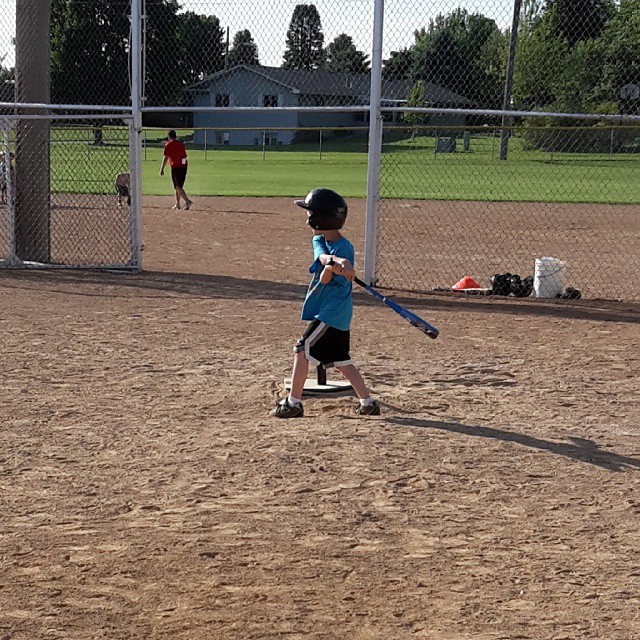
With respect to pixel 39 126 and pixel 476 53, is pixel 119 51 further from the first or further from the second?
pixel 476 53

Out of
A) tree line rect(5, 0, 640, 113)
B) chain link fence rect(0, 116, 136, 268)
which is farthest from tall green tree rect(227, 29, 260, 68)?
chain link fence rect(0, 116, 136, 268)

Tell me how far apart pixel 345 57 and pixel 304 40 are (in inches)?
20.3

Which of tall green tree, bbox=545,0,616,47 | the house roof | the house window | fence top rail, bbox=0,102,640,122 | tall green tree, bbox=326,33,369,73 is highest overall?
tall green tree, bbox=545,0,616,47

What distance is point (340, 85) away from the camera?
12.2 meters

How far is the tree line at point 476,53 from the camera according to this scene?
453 inches

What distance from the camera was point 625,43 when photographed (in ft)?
37.9

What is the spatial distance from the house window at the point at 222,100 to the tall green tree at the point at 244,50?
0.42m

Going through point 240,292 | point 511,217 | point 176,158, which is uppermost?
point 176,158

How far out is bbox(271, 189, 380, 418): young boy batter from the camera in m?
6.48

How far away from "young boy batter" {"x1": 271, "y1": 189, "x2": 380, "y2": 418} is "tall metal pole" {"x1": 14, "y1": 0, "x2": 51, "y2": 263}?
7726 millimetres

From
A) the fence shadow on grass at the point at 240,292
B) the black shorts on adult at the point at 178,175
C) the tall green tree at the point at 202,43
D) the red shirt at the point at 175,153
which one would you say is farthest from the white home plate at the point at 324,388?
the black shorts on adult at the point at 178,175

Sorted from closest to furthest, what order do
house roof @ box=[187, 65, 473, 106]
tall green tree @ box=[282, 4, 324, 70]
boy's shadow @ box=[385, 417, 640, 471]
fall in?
boy's shadow @ box=[385, 417, 640, 471] → house roof @ box=[187, 65, 473, 106] → tall green tree @ box=[282, 4, 324, 70]

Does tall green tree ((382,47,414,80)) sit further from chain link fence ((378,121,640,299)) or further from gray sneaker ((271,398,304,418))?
gray sneaker ((271,398,304,418))

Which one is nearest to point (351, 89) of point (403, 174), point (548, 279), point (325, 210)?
point (548, 279)
